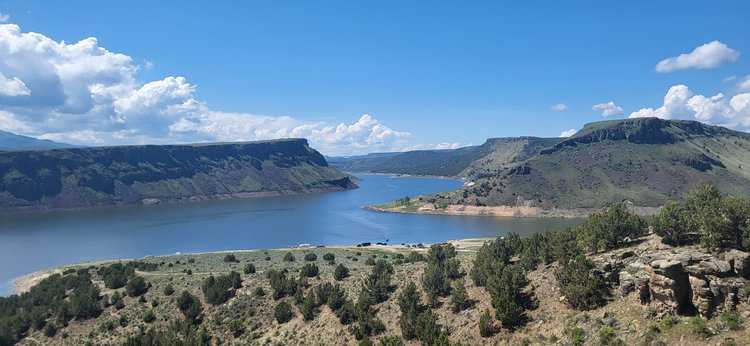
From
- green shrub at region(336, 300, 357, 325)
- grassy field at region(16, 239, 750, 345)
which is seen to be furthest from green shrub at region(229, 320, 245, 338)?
green shrub at region(336, 300, 357, 325)

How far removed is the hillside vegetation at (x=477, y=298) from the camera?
3238 cm

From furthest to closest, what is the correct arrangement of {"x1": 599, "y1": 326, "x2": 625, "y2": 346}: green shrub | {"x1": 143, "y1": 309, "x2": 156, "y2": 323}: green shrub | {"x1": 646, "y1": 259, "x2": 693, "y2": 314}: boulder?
1. {"x1": 143, "y1": 309, "x2": 156, "y2": 323}: green shrub
2. {"x1": 646, "y1": 259, "x2": 693, "y2": 314}: boulder
3. {"x1": 599, "y1": 326, "x2": 625, "y2": 346}: green shrub

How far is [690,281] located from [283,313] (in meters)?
35.5

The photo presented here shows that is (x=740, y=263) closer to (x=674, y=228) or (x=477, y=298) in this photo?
(x=674, y=228)

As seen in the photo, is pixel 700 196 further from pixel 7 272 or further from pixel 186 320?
pixel 7 272

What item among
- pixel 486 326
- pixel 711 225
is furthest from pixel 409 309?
pixel 711 225

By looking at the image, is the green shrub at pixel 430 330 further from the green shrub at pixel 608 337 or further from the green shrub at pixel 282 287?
the green shrub at pixel 282 287

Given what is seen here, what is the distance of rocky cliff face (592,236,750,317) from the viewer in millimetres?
30969

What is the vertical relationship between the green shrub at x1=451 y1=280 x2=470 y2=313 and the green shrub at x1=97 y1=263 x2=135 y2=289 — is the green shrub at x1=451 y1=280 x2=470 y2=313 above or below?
above

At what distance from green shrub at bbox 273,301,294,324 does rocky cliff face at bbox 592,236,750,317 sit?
30906mm

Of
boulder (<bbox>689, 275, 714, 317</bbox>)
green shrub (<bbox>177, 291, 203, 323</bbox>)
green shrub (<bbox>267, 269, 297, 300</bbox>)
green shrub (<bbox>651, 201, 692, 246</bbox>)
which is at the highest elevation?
green shrub (<bbox>651, 201, 692, 246</bbox>)

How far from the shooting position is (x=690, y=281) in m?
32.2

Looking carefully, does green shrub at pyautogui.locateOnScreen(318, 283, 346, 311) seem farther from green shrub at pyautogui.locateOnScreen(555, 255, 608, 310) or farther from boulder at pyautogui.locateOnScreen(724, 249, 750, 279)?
boulder at pyautogui.locateOnScreen(724, 249, 750, 279)

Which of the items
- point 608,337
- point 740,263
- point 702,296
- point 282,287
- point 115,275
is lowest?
point 115,275
